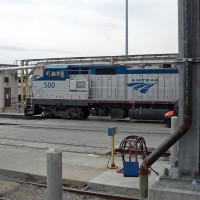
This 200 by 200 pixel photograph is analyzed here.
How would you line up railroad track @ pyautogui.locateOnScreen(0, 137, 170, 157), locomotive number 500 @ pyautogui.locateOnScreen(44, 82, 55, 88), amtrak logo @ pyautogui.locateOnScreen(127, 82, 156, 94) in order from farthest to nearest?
1. locomotive number 500 @ pyautogui.locateOnScreen(44, 82, 55, 88)
2. amtrak logo @ pyautogui.locateOnScreen(127, 82, 156, 94)
3. railroad track @ pyautogui.locateOnScreen(0, 137, 170, 157)

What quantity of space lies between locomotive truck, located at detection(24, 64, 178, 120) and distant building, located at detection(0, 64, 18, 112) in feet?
58.3

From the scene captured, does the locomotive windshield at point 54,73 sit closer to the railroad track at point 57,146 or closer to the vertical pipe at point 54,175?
the railroad track at point 57,146

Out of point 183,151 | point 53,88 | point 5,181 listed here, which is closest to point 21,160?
point 5,181

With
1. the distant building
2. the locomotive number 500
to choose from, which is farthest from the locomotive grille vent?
the distant building

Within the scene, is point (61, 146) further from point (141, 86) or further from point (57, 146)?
point (141, 86)

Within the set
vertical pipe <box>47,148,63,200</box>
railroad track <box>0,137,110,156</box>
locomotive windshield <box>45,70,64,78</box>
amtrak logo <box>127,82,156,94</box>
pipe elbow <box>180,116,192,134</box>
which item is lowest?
railroad track <box>0,137,110,156</box>

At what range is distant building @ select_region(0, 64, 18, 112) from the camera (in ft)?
145

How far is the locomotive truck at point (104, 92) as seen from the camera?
22953 mm

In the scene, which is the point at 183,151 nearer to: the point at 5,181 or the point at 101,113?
the point at 5,181

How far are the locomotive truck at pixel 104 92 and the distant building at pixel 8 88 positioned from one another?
17.8 m

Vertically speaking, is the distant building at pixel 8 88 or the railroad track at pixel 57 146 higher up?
the distant building at pixel 8 88

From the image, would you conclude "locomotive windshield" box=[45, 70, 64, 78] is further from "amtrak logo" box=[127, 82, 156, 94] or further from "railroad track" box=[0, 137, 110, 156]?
"railroad track" box=[0, 137, 110, 156]

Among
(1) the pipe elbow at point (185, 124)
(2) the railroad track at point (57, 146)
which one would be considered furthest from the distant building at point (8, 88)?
(1) the pipe elbow at point (185, 124)

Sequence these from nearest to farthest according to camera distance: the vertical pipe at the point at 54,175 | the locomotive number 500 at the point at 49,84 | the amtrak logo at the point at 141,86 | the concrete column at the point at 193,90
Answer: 1. the vertical pipe at the point at 54,175
2. the concrete column at the point at 193,90
3. the amtrak logo at the point at 141,86
4. the locomotive number 500 at the point at 49,84
